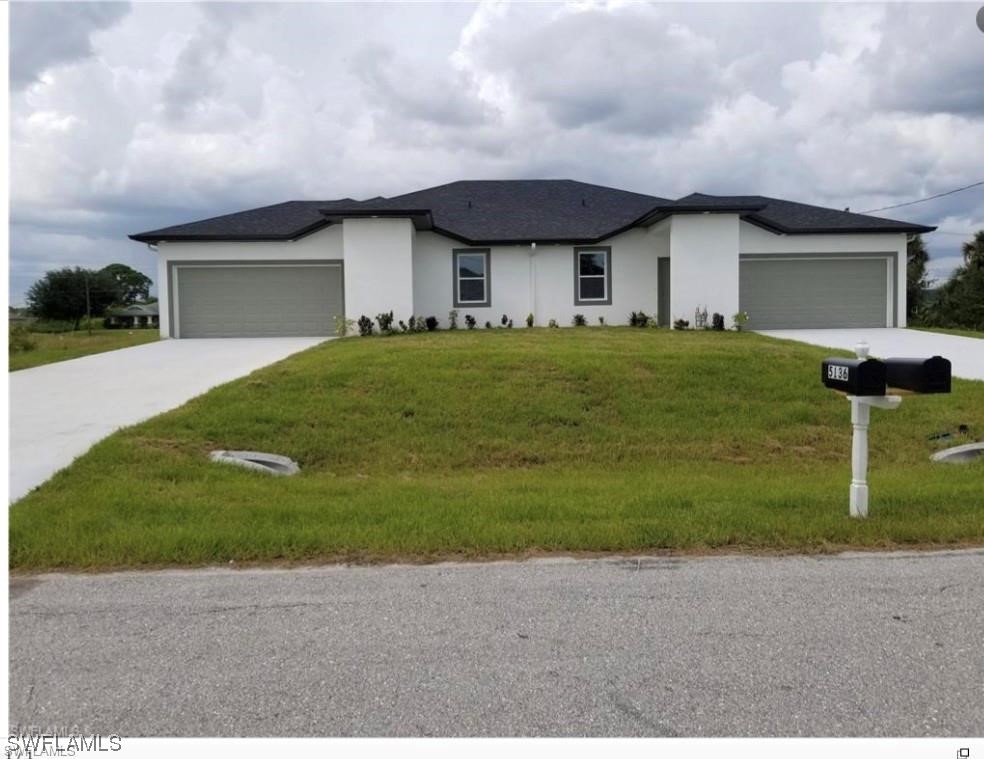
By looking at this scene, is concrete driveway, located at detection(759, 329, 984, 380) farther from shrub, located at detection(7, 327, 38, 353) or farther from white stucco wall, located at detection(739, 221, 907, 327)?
shrub, located at detection(7, 327, 38, 353)

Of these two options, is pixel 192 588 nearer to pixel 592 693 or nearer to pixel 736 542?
pixel 592 693

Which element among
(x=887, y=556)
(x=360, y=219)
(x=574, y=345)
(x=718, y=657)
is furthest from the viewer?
(x=360, y=219)

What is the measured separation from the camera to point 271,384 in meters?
10.8

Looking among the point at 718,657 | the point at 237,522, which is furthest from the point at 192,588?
the point at 718,657

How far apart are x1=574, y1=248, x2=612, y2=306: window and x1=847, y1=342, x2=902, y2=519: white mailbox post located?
1720cm

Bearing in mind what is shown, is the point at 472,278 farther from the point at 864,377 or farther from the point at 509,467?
the point at 864,377

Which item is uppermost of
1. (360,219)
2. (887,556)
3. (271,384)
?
(360,219)

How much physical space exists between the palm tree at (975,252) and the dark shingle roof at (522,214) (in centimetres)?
1863

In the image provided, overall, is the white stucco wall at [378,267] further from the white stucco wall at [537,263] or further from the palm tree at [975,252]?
the palm tree at [975,252]

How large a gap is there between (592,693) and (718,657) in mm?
657

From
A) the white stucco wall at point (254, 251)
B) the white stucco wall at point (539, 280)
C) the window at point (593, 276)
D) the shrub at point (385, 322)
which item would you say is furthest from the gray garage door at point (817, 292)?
the white stucco wall at point (254, 251)

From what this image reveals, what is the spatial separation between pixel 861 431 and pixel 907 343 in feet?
45.3

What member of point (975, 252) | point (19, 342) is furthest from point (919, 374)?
point (975, 252)

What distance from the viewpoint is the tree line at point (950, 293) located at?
120ft
